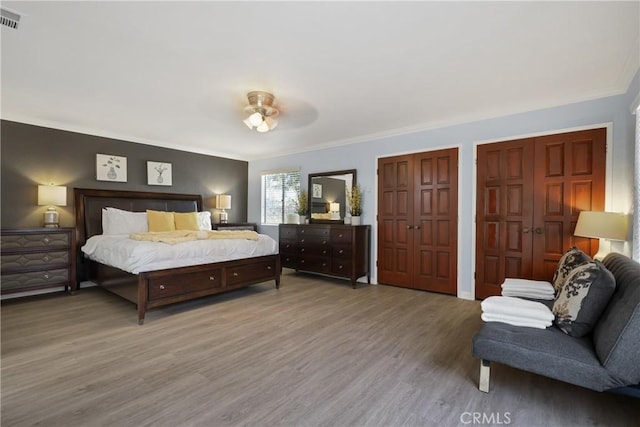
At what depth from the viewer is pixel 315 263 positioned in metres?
5.05

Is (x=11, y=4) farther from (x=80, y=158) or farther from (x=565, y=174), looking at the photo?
(x=565, y=174)

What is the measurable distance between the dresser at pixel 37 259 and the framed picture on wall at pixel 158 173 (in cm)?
153

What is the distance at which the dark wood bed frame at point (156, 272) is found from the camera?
10.3 feet

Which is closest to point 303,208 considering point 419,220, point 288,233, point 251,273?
point 288,233

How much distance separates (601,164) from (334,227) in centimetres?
330

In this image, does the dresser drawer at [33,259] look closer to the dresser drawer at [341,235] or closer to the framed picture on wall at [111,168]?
the framed picture on wall at [111,168]

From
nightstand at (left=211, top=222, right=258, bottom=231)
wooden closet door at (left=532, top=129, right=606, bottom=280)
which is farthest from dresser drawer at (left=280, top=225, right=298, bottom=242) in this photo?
wooden closet door at (left=532, top=129, right=606, bottom=280)

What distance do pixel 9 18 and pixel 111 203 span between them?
328 centimetres

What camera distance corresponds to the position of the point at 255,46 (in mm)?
2287

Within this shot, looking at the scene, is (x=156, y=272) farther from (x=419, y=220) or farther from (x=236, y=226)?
(x=419, y=220)

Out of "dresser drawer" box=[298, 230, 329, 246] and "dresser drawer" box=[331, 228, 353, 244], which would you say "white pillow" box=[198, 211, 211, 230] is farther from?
"dresser drawer" box=[331, 228, 353, 244]

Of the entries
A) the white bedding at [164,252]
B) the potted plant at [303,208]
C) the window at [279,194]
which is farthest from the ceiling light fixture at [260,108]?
the window at [279,194]

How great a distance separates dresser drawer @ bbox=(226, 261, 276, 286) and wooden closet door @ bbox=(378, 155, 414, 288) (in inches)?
70.7

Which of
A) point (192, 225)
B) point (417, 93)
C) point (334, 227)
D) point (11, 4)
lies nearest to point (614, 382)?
point (417, 93)
